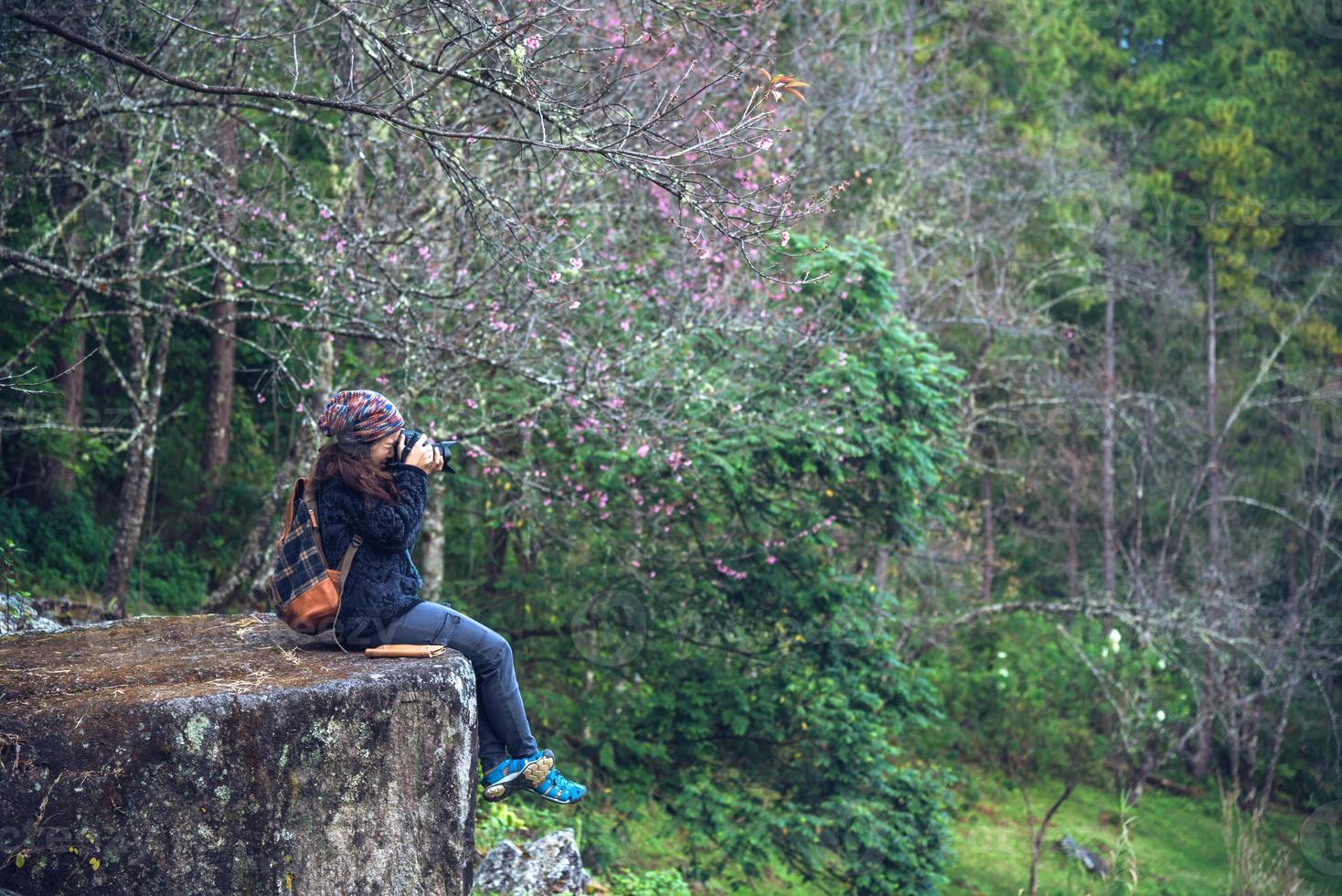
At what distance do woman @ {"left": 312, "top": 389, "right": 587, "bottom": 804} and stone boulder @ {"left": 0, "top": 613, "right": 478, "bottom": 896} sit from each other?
132 mm

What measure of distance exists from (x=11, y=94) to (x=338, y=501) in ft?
12.5

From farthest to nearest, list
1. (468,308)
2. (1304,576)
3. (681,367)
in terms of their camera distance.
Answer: (1304,576) → (681,367) → (468,308)

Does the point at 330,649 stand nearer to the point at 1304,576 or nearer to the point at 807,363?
the point at 807,363

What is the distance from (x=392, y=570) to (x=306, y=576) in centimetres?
30

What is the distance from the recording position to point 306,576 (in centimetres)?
420

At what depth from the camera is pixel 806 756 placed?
371 inches

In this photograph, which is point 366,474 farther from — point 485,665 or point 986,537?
point 986,537

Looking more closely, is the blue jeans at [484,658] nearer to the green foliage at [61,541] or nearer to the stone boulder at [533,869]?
the stone boulder at [533,869]

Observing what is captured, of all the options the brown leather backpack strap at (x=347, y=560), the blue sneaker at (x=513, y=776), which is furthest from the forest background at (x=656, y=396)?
the blue sneaker at (x=513, y=776)

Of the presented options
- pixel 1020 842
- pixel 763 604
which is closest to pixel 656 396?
pixel 763 604

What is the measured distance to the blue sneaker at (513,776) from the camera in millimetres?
4297

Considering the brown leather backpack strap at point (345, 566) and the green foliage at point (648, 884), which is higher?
the brown leather backpack strap at point (345, 566)

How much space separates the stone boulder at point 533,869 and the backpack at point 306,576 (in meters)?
2.14

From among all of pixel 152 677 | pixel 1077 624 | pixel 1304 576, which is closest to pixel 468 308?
pixel 152 677
